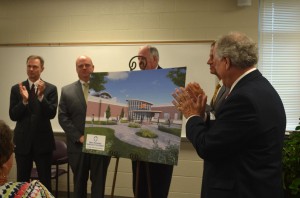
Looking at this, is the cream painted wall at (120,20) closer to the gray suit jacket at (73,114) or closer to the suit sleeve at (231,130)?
the gray suit jacket at (73,114)

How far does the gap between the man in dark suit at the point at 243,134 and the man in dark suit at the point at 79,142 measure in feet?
5.05

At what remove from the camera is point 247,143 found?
4.47 ft

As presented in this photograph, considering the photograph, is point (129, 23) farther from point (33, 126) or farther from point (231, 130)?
point (231, 130)

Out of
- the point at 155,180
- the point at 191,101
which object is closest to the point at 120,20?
the point at 155,180

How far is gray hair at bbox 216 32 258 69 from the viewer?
1.40 meters

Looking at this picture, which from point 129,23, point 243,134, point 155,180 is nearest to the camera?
point 243,134

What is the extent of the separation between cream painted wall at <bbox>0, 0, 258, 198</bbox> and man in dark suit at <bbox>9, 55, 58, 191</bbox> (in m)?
1.02

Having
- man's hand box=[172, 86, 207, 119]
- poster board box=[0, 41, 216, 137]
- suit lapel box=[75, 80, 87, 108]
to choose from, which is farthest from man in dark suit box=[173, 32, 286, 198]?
poster board box=[0, 41, 216, 137]

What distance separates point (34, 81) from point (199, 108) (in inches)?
82.9

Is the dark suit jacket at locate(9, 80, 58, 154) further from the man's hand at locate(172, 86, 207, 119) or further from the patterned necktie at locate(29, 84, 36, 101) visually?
the man's hand at locate(172, 86, 207, 119)

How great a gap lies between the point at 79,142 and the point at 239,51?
1.85 m

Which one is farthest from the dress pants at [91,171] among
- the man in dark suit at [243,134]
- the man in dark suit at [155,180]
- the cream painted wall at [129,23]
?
the man in dark suit at [243,134]

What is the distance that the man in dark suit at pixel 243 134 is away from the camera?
52.5 inches

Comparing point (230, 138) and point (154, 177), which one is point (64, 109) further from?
point (230, 138)
